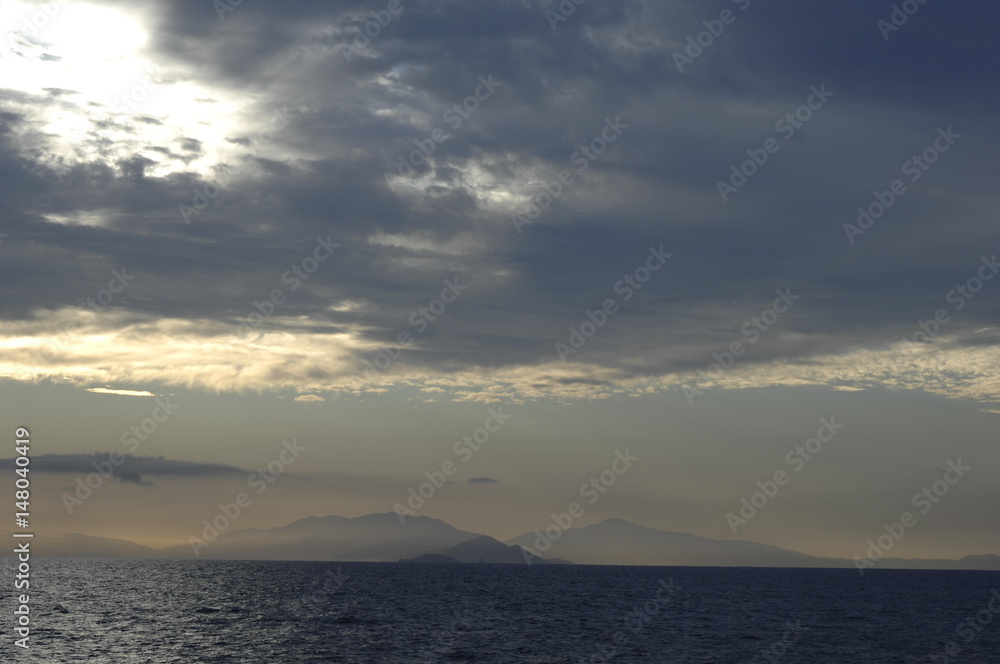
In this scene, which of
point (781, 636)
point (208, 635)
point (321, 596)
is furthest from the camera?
point (321, 596)

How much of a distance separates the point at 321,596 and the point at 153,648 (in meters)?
81.6

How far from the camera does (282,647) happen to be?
254ft

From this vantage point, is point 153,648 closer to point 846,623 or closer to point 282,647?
point 282,647

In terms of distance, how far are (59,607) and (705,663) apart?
94349 mm

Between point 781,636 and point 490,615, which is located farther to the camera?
point 490,615

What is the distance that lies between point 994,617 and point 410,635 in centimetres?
9710

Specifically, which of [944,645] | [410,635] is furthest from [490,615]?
[944,645]

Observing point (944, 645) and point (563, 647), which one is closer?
point (563, 647)

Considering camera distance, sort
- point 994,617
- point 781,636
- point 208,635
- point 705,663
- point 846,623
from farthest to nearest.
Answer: point 994,617 → point 846,623 → point 781,636 → point 208,635 → point 705,663

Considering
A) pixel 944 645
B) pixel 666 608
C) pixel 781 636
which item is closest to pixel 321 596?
pixel 666 608

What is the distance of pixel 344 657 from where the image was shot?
71.8 meters

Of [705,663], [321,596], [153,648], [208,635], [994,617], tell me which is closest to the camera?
[705,663]

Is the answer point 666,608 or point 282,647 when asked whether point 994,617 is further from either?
point 282,647

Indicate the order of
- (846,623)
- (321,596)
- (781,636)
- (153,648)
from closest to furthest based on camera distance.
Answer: (153,648), (781,636), (846,623), (321,596)
